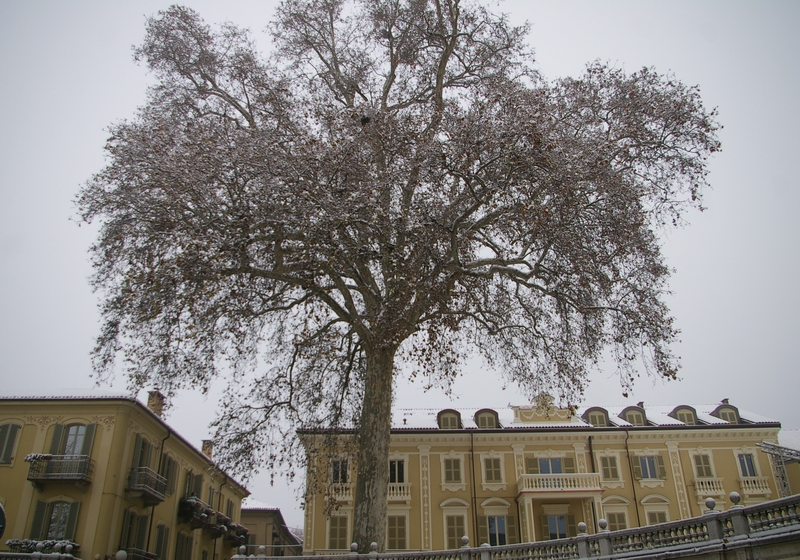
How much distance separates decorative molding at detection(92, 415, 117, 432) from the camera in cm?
2630

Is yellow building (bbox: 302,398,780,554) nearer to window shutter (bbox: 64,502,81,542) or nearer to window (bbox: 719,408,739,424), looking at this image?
window (bbox: 719,408,739,424)

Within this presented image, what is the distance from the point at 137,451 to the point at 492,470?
57.0ft

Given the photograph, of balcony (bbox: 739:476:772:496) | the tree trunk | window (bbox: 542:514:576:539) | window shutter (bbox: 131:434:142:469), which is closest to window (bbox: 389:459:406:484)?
window (bbox: 542:514:576:539)

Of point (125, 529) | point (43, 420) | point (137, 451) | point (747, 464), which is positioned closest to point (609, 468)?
point (747, 464)

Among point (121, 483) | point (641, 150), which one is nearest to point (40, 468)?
point (121, 483)

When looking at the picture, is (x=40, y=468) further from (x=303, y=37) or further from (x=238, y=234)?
(x=303, y=37)

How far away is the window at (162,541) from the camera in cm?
2991

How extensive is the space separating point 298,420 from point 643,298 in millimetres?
10339

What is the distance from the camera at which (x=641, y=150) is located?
18.2 metres

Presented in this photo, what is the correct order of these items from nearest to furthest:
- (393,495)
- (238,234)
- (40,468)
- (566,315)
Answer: (238,234) < (566,315) < (40,468) < (393,495)

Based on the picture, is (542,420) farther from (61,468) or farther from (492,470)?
(61,468)

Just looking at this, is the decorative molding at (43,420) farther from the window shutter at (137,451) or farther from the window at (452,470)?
the window at (452,470)

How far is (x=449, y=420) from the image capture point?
34.9 meters

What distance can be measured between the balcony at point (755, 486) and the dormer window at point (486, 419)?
505 inches
